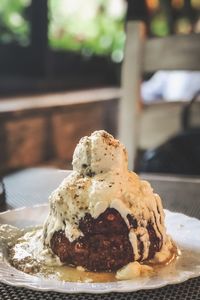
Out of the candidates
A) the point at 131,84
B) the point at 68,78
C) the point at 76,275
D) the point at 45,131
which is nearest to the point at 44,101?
the point at 45,131

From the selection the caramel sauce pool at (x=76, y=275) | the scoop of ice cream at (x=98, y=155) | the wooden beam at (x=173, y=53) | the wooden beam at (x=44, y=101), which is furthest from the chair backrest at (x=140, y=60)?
the caramel sauce pool at (x=76, y=275)

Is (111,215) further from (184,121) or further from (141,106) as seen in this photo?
(184,121)

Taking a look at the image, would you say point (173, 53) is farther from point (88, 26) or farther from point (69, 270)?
point (88, 26)

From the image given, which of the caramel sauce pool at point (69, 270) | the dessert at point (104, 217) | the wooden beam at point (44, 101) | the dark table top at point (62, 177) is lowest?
the wooden beam at point (44, 101)

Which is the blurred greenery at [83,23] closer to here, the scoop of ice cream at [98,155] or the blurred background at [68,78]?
the blurred background at [68,78]

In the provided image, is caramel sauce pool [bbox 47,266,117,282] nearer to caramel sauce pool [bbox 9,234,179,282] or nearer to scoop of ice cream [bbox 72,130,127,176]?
caramel sauce pool [bbox 9,234,179,282]

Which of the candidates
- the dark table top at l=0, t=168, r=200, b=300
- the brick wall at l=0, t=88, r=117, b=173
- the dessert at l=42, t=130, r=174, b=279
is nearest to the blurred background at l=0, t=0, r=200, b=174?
the brick wall at l=0, t=88, r=117, b=173

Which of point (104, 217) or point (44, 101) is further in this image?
point (44, 101)
